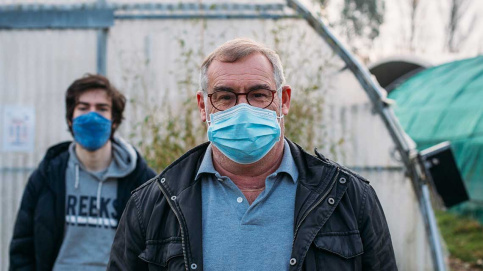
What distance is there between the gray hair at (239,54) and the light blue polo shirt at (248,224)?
0.38 meters

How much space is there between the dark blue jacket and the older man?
115 cm

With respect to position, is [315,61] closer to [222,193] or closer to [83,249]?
[83,249]

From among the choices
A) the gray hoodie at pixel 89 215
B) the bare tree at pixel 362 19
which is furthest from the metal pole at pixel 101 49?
the bare tree at pixel 362 19

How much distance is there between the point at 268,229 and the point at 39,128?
4.04m

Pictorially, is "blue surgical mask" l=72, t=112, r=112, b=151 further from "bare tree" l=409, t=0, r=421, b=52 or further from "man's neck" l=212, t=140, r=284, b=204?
"bare tree" l=409, t=0, r=421, b=52

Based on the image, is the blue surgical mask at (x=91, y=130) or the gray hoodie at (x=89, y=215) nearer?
the gray hoodie at (x=89, y=215)

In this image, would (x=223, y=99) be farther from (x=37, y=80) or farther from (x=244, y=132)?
(x=37, y=80)

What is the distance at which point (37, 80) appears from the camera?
561cm

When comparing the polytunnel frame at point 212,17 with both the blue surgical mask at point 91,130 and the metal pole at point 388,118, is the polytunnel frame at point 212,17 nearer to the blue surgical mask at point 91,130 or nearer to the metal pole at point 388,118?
the metal pole at point 388,118

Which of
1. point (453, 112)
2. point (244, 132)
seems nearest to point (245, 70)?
point (244, 132)

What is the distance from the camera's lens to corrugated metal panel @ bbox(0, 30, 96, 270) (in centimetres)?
559

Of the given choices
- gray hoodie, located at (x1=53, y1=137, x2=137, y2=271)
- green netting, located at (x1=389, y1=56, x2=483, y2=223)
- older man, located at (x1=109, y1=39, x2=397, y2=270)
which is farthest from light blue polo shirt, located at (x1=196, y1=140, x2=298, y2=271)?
green netting, located at (x1=389, y1=56, x2=483, y2=223)

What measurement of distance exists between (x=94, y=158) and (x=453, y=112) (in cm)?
834

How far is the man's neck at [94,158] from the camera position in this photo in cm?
363
